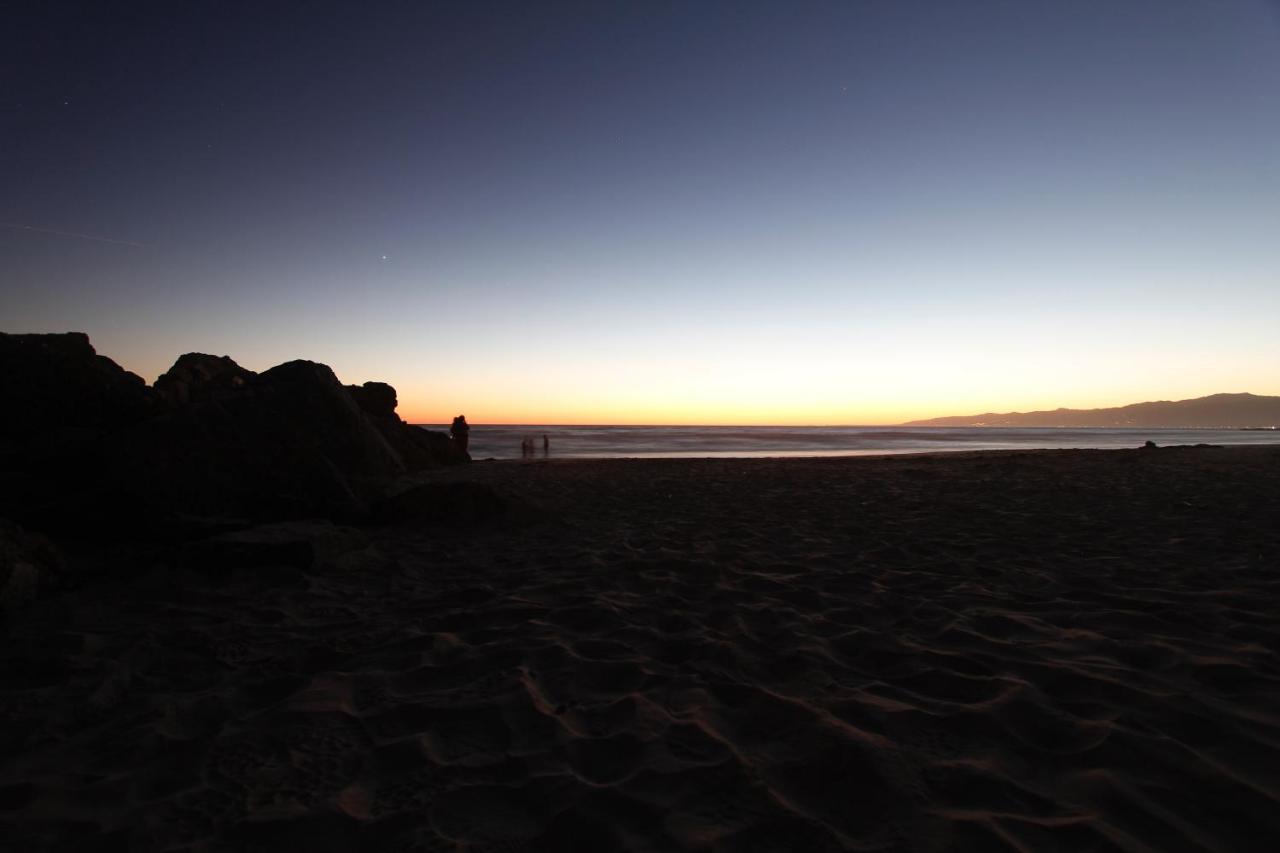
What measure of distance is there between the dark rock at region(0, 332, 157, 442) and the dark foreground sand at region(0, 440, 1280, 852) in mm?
3717

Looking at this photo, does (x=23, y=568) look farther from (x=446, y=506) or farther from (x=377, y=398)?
(x=377, y=398)

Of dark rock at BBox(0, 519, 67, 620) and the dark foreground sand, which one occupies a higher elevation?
dark rock at BBox(0, 519, 67, 620)

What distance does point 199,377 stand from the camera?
1294 centimetres

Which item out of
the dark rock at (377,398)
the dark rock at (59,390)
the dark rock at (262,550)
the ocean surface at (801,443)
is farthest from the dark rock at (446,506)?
the ocean surface at (801,443)

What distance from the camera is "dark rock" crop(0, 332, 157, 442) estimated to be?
694 centimetres

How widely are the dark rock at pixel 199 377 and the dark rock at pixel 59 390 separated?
2.75 metres

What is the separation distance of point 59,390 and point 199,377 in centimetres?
643

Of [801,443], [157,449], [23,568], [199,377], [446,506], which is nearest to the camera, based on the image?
[23,568]

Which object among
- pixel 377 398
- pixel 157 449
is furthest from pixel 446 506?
pixel 377 398

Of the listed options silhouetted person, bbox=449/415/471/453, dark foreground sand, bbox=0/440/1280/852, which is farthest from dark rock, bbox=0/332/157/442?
silhouetted person, bbox=449/415/471/453

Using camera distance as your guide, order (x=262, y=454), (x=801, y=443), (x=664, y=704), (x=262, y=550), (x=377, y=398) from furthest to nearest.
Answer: (x=801, y=443)
(x=377, y=398)
(x=262, y=454)
(x=262, y=550)
(x=664, y=704)

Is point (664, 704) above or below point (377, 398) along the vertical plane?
below

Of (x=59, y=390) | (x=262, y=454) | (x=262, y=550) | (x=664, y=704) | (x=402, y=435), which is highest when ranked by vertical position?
(x=59, y=390)

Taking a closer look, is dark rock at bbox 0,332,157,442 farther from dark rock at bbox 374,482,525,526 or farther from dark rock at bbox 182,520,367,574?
dark rock at bbox 374,482,525,526
